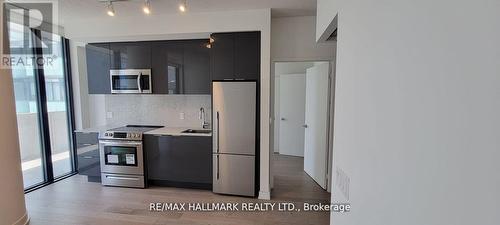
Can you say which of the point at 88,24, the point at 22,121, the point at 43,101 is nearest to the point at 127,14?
the point at 88,24

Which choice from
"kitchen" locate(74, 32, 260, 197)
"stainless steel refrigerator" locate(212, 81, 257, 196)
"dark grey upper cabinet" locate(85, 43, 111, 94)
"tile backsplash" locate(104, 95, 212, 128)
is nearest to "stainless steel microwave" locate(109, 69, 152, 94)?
"kitchen" locate(74, 32, 260, 197)

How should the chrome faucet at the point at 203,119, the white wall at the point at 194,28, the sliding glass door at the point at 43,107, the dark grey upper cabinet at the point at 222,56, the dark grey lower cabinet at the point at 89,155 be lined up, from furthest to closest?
the chrome faucet at the point at 203,119
the dark grey lower cabinet at the point at 89,155
the sliding glass door at the point at 43,107
the dark grey upper cabinet at the point at 222,56
the white wall at the point at 194,28

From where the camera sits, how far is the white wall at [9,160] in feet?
7.43

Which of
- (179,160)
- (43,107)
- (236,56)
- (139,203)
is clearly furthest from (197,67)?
(43,107)

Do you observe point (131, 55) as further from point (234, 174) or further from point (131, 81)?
point (234, 174)

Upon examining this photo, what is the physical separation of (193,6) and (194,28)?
0.33 m

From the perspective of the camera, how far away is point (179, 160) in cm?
342

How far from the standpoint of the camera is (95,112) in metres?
4.20

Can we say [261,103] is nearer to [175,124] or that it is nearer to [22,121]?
[175,124]

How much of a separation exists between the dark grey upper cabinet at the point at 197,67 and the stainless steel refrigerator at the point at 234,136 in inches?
13.9

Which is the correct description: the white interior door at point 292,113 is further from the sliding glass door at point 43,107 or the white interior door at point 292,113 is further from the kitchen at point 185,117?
the sliding glass door at point 43,107

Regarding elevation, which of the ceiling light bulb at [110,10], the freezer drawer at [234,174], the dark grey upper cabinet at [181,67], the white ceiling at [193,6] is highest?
the white ceiling at [193,6]

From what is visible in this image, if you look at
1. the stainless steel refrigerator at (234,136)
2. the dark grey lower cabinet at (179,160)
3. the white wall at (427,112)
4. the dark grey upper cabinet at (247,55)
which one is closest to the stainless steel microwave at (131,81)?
the dark grey lower cabinet at (179,160)

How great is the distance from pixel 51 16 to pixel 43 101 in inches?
51.0
